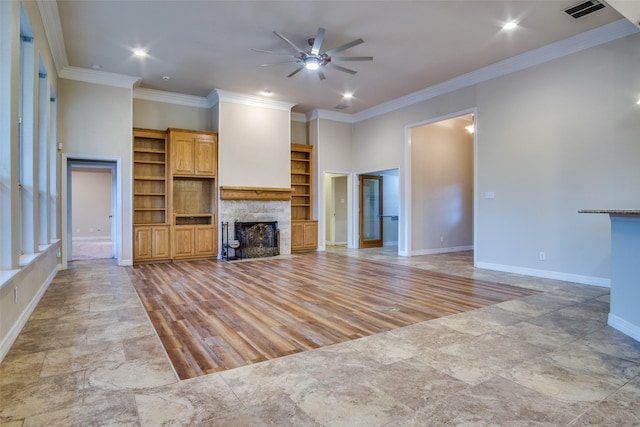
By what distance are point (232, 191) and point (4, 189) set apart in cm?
484

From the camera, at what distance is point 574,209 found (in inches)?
197

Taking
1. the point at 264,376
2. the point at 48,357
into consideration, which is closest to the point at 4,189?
the point at 48,357

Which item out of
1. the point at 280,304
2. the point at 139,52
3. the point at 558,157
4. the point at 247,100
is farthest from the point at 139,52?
the point at 558,157

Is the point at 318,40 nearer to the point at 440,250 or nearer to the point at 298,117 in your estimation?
the point at 298,117

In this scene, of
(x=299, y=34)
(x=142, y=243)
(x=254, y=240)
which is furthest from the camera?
(x=254, y=240)

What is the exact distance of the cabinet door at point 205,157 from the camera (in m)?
7.39

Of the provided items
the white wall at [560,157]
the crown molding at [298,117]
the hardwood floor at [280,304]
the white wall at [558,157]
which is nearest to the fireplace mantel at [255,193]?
the hardwood floor at [280,304]

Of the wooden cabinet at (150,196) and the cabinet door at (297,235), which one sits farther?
the cabinet door at (297,235)

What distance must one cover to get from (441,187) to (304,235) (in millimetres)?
3573

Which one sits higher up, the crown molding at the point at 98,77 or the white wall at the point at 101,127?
the crown molding at the point at 98,77

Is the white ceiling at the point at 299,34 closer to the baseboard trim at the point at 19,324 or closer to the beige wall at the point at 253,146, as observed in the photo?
the beige wall at the point at 253,146

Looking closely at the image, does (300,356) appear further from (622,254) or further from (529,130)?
(529,130)

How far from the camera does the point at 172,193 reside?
726cm

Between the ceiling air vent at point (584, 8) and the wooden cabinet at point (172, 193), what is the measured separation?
6.32 meters
